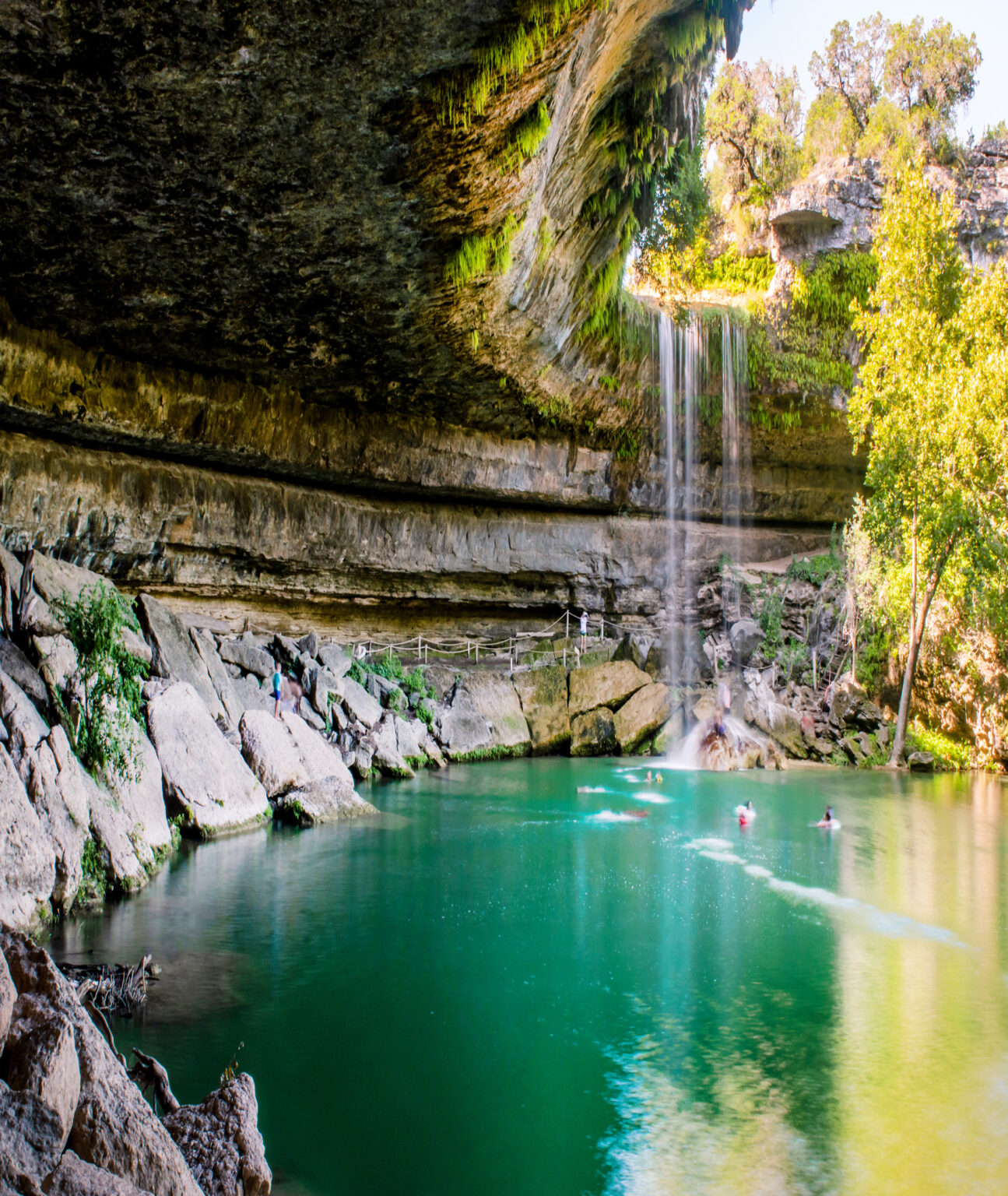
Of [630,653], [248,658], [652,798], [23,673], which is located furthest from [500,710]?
[23,673]

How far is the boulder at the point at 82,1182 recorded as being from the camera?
2828mm

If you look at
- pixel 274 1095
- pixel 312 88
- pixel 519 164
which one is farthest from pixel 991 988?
pixel 312 88

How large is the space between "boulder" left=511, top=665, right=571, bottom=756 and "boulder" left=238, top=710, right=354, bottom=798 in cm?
674

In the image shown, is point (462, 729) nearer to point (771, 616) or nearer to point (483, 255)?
point (771, 616)

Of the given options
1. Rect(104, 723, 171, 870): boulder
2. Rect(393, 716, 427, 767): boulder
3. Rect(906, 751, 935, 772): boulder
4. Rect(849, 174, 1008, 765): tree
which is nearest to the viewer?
Rect(104, 723, 171, 870): boulder

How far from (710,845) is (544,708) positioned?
361 inches

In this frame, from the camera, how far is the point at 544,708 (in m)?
20.0

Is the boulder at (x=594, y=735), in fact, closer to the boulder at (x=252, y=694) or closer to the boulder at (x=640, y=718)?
the boulder at (x=640, y=718)

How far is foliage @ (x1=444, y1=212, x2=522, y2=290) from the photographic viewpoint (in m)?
Answer: 10.8

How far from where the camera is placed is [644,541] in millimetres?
25438

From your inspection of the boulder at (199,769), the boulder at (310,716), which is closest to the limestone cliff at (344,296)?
the boulder at (310,716)

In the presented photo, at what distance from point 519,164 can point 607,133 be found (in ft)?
12.7

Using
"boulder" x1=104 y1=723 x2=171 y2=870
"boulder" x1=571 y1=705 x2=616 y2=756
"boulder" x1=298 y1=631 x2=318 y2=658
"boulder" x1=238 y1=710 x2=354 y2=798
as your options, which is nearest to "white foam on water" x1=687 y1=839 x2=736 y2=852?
"boulder" x1=238 y1=710 x2=354 y2=798

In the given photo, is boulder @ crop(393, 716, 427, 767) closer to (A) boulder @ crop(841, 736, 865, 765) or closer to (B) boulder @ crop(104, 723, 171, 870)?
(B) boulder @ crop(104, 723, 171, 870)
